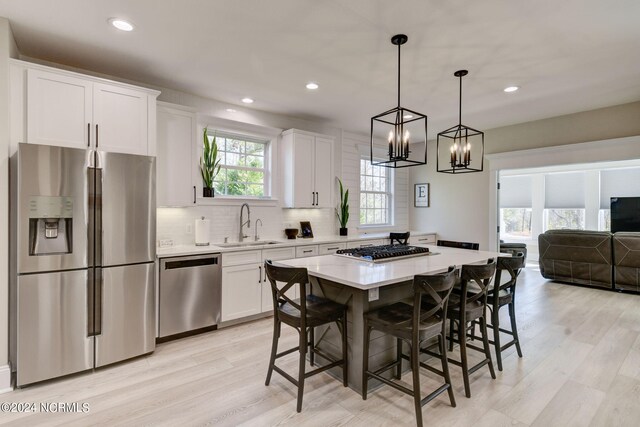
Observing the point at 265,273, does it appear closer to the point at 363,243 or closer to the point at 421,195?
the point at 363,243

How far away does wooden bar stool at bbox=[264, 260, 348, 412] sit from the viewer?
2078 millimetres

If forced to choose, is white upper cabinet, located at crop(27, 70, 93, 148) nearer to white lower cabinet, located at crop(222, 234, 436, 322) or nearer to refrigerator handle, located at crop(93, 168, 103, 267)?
refrigerator handle, located at crop(93, 168, 103, 267)

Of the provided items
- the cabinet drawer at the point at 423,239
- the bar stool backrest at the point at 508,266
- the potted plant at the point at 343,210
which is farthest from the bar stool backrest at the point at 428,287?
the cabinet drawer at the point at 423,239

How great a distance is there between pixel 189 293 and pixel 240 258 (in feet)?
2.15

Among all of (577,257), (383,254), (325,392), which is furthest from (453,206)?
(325,392)

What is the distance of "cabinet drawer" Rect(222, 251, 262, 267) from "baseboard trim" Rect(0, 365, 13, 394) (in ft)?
5.99

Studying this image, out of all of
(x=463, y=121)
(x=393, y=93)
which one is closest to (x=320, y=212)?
(x=393, y=93)

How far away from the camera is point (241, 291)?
3.72m

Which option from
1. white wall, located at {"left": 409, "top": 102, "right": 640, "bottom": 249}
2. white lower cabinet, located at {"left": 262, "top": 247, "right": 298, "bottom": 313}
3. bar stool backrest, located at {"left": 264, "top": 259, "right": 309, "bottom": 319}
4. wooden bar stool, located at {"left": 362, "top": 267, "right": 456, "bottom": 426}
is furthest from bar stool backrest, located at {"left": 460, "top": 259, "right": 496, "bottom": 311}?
white wall, located at {"left": 409, "top": 102, "right": 640, "bottom": 249}

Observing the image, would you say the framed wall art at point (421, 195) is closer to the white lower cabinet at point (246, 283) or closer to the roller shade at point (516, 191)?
the white lower cabinet at point (246, 283)

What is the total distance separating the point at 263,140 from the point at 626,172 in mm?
8269

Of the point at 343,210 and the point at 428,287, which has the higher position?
the point at 343,210

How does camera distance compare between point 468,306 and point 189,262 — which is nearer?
point 468,306

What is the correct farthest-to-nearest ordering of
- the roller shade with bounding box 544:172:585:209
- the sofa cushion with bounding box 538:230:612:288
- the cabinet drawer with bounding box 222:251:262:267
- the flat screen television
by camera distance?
the roller shade with bounding box 544:172:585:209, the flat screen television, the sofa cushion with bounding box 538:230:612:288, the cabinet drawer with bounding box 222:251:262:267
